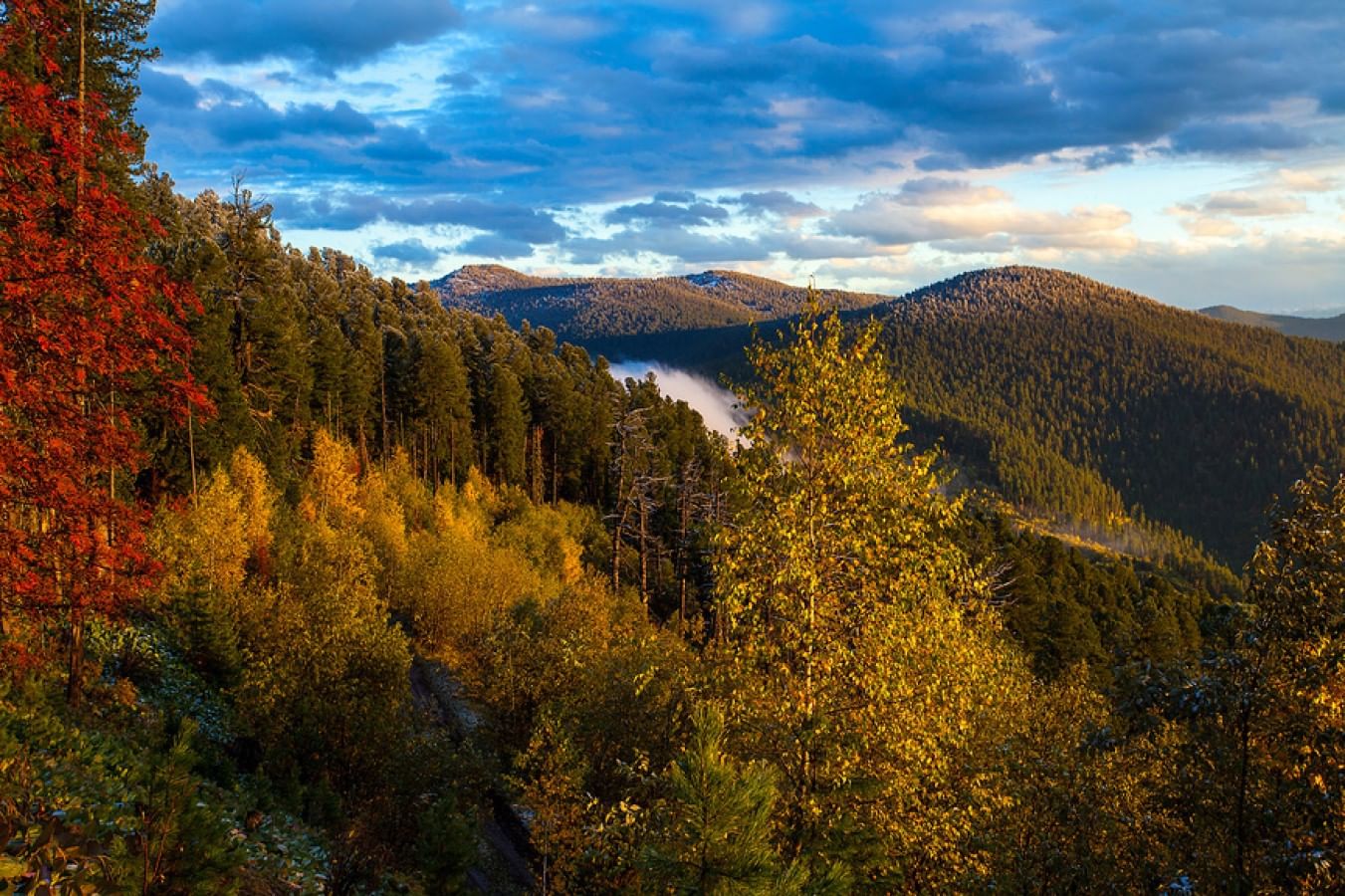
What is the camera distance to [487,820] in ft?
102

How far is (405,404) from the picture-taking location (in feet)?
259

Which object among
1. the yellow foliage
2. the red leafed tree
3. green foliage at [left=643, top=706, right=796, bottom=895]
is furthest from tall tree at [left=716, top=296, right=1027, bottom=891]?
the yellow foliage

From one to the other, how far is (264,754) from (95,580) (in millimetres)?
11328

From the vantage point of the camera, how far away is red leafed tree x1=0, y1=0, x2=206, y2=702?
11.3m

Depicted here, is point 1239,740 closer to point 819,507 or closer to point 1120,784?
point 1120,784

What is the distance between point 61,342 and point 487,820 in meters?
25.9

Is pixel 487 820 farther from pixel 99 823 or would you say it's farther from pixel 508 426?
pixel 508 426

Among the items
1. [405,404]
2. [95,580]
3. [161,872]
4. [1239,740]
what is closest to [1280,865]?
[1239,740]

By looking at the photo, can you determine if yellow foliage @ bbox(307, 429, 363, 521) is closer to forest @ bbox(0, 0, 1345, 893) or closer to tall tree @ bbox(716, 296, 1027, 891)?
forest @ bbox(0, 0, 1345, 893)

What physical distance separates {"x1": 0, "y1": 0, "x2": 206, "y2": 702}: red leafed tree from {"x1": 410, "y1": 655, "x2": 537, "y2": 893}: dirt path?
43.3ft

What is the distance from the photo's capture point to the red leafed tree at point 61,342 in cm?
1132

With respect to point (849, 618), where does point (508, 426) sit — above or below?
above

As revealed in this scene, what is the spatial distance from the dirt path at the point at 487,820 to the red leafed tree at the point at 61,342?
13212 mm

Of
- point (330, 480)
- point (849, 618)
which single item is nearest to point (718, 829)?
point (849, 618)
